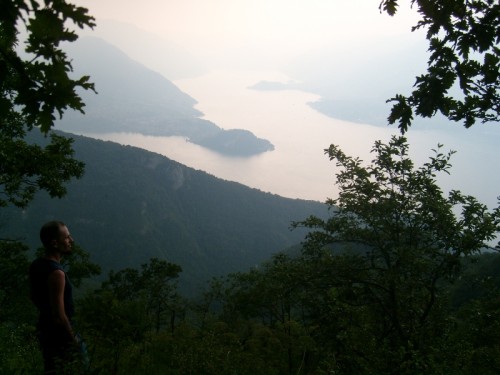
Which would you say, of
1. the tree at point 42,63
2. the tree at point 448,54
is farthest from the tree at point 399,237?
the tree at point 42,63

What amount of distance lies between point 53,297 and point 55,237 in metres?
0.53

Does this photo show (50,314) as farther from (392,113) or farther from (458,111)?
(458,111)

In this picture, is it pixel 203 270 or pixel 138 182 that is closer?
pixel 203 270

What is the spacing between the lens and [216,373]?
5.48 meters

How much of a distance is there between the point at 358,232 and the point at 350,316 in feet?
7.25

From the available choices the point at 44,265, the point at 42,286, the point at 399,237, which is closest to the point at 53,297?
the point at 42,286

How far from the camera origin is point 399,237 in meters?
9.00

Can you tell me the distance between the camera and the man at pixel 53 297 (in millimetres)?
3336

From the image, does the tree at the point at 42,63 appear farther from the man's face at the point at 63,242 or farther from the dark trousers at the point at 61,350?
the dark trousers at the point at 61,350

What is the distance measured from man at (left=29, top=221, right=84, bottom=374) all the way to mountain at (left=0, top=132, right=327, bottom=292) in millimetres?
112695

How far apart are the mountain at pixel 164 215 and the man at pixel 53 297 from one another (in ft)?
370

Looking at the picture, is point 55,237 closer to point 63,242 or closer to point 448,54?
point 63,242

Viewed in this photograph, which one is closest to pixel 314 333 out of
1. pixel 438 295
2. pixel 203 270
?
pixel 438 295

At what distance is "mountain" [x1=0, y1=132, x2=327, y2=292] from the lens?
120m
